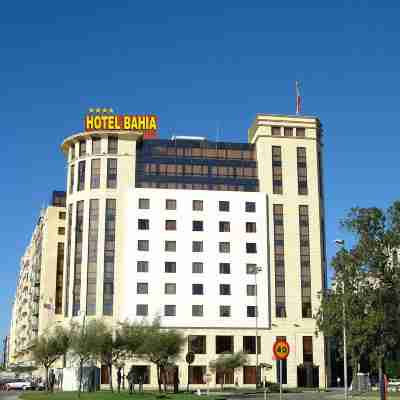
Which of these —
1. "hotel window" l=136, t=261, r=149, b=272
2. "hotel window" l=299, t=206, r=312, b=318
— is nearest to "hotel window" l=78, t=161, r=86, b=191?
"hotel window" l=136, t=261, r=149, b=272

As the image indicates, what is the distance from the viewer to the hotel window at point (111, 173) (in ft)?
349

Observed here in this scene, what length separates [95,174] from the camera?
10738cm

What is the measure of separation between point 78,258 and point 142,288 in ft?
36.1

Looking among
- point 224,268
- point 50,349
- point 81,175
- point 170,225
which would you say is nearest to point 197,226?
point 170,225

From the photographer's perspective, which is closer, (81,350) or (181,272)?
(81,350)

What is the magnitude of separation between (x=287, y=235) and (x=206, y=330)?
19.3 m

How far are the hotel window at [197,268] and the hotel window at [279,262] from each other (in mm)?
11659

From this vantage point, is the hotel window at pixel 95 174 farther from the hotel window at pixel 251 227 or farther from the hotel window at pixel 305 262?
the hotel window at pixel 305 262

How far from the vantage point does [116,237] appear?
4097 inches

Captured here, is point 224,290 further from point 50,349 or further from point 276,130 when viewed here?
point 50,349

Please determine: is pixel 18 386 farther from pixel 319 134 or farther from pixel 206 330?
pixel 319 134

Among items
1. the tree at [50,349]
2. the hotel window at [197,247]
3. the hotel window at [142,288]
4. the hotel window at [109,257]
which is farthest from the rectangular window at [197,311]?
the tree at [50,349]

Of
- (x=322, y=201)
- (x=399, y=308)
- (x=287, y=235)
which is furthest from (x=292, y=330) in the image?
(x=399, y=308)

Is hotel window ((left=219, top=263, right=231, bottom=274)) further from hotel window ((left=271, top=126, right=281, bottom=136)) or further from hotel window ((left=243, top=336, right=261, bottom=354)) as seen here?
hotel window ((left=271, top=126, right=281, bottom=136))
